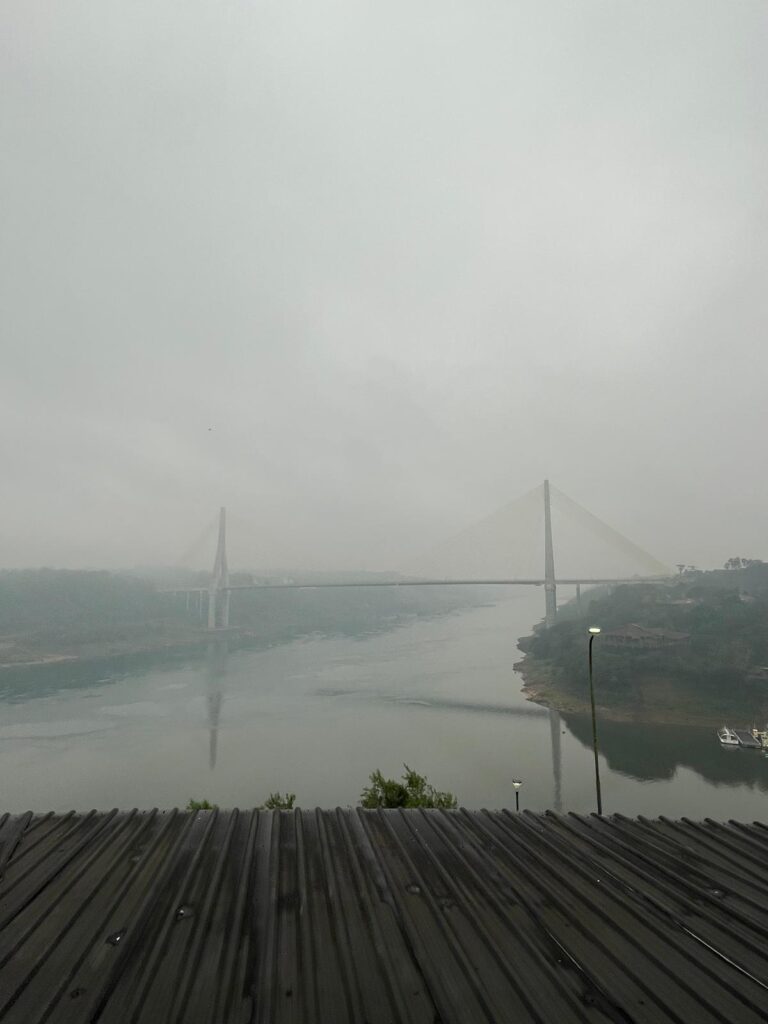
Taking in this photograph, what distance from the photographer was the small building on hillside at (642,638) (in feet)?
67.5

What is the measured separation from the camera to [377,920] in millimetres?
1766

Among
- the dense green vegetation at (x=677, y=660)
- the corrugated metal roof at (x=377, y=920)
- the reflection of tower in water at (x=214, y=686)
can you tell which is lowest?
the reflection of tower in water at (x=214, y=686)

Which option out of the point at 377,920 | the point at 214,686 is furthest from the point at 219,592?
the point at 377,920

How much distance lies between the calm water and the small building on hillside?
4494 mm

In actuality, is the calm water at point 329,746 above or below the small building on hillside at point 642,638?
below

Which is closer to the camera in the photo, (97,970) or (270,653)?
(97,970)

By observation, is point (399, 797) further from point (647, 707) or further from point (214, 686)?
point (214, 686)

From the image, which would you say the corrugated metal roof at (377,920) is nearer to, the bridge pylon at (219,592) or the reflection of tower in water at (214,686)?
the reflection of tower in water at (214,686)

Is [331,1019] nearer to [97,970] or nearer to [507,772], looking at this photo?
[97,970]

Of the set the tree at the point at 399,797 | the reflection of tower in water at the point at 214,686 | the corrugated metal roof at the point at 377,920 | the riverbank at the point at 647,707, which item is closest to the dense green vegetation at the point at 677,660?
the riverbank at the point at 647,707

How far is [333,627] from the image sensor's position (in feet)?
136

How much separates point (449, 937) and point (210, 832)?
1.31 meters

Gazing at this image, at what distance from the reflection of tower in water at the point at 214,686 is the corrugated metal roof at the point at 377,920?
10.3m

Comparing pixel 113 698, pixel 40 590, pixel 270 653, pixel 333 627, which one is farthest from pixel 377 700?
pixel 40 590
